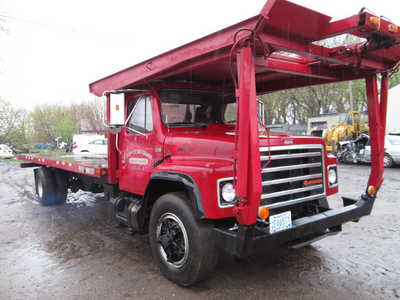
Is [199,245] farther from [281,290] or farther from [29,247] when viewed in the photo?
[29,247]

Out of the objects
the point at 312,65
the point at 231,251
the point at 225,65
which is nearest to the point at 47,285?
the point at 231,251

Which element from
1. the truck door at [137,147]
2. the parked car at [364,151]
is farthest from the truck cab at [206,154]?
the parked car at [364,151]

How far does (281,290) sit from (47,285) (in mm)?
2596

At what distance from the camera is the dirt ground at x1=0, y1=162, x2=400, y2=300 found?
351 cm

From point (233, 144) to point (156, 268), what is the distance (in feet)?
6.32

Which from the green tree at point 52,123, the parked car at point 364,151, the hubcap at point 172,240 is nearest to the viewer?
the hubcap at point 172,240

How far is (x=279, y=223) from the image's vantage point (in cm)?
313

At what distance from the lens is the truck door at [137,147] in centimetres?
443

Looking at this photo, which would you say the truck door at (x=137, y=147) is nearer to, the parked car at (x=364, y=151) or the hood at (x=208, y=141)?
the hood at (x=208, y=141)

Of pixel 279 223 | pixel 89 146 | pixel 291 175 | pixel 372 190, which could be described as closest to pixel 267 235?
pixel 279 223

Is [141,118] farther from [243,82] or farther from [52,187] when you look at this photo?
[52,187]

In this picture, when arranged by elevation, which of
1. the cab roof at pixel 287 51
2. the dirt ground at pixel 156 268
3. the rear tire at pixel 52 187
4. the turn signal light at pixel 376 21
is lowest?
the dirt ground at pixel 156 268

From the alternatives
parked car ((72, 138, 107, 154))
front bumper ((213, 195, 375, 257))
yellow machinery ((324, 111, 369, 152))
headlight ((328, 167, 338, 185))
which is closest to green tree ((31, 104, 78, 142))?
parked car ((72, 138, 107, 154))

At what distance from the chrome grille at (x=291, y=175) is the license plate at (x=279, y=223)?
282 mm
